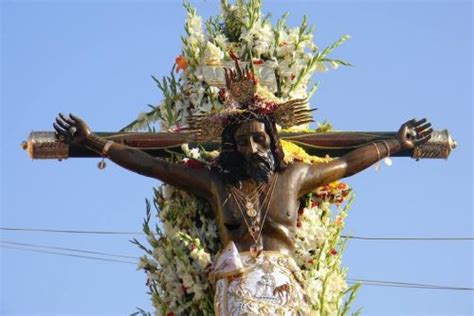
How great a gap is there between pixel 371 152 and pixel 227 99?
124 cm

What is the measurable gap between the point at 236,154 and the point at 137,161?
2.60ft

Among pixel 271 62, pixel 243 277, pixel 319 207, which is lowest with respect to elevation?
pixel 243 277

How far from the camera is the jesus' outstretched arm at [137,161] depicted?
41.6 feet

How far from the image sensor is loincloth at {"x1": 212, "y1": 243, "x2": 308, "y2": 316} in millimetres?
11852

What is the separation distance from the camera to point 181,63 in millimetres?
13719

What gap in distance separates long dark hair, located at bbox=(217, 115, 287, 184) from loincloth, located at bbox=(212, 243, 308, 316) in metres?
0.75

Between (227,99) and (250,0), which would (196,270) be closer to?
(227,99)

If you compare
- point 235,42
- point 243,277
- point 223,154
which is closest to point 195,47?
point 235,42

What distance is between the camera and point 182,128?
13.4 metres

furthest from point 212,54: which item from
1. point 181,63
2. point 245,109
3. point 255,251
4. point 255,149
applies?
point 255,251

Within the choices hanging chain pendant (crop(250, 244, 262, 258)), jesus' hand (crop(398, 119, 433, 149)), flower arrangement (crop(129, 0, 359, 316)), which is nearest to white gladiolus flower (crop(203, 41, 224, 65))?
flower arrangement (crop(129, 0, 359, 316))

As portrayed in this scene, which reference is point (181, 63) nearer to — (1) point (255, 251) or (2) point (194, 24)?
(2) point (194, 24)

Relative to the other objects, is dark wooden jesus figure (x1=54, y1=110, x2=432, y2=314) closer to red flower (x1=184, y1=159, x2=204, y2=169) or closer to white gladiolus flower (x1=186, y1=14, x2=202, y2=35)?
red flower (x1=184, y1=159, x2=204, y2=169)

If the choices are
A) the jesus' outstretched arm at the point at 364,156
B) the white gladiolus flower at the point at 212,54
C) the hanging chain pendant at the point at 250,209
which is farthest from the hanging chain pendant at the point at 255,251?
the white gladiolus flower at the point at 212,54
